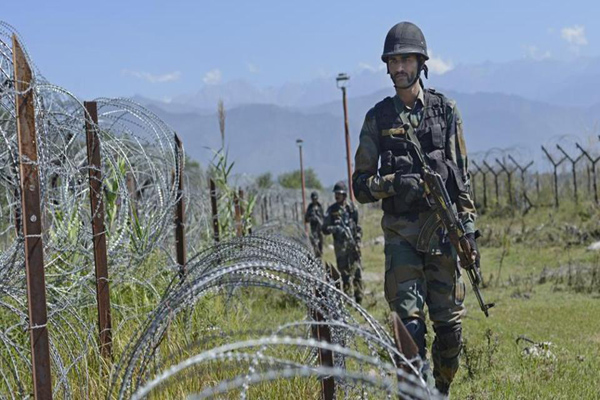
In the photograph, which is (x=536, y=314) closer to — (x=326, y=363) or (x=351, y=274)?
(x=351, y=274)

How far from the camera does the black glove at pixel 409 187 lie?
429 cm

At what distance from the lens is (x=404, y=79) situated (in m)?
4.45

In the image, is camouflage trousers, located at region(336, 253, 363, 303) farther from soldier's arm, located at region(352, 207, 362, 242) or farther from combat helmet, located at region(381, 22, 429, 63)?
combat helmet, located at region(381, 22, 429, 63)

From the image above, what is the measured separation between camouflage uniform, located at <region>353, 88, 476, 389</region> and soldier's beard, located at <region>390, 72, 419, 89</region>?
10cm

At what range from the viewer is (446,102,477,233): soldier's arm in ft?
14.6

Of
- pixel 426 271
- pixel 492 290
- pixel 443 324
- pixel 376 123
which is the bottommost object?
pixel 492 290

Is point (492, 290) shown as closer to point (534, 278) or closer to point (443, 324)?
point (534, 278)

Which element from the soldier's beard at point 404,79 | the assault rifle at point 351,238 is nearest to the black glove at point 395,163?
the soldier's beard at point 404,79

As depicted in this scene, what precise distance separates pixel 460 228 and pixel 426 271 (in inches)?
12.0

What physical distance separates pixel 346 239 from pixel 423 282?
5.98 metres

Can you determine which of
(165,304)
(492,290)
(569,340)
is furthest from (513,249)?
(165,304)

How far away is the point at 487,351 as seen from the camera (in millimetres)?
5848

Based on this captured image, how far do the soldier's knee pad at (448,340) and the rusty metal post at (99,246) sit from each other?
172cm

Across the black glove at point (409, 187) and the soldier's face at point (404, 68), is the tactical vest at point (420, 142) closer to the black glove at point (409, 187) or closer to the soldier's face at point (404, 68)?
the black glove at point (409, 187)
